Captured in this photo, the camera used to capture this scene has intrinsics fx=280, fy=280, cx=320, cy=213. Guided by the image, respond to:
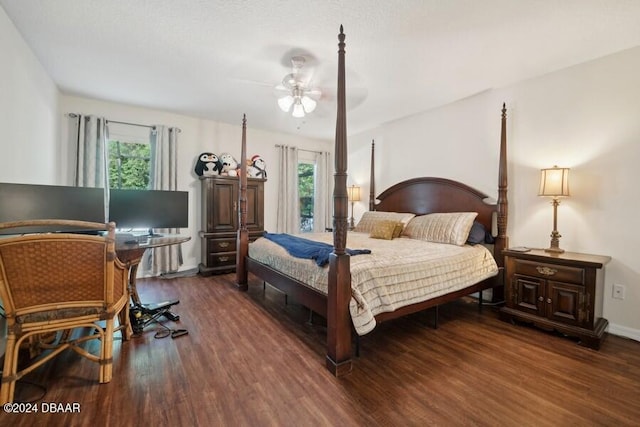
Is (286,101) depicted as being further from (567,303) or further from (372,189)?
(567,303)

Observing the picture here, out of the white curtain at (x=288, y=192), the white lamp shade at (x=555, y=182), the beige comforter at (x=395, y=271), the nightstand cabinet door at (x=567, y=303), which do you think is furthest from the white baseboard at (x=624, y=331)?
the white curtain at (x=288, y=192)

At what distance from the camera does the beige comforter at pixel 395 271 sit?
2.00m

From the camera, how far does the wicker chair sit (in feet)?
4.94

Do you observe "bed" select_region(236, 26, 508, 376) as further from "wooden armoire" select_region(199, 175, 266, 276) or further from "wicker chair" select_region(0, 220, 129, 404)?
"wicker chair" select_region(0, 220, 129, 404)

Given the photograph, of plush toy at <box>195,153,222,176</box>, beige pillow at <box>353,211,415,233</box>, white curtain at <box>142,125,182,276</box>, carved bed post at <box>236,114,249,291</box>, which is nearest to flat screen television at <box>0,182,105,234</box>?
carved bed post at <box>236,114,249,291</box>

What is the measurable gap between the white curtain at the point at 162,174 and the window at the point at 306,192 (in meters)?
2.38

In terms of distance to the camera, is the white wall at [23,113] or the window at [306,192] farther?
the window at [306,192]

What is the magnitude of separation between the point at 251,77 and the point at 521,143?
306 cm

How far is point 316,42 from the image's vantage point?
2.36 m

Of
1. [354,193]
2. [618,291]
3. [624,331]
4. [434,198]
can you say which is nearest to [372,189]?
[354,193]

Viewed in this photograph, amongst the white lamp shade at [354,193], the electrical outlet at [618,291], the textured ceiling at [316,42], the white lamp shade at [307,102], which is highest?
the textured ceiling at [316,42]

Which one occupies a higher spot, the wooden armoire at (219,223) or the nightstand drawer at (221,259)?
the wooden armoire at (219,223)

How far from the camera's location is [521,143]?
3107 millimetres

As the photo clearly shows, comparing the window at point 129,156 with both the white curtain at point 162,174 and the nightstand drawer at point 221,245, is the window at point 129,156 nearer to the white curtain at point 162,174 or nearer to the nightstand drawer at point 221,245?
the white curtain at point 162,174
